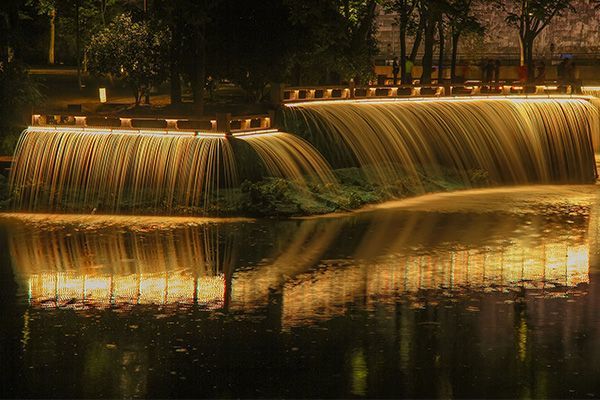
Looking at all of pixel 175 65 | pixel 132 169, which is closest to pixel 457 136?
pixel 175 65

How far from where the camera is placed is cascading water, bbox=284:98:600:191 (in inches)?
1271

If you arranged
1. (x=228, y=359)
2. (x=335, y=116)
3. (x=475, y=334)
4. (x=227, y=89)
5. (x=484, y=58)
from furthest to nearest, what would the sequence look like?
(x=484, y=58)
(x=227, y=89)
(x=335, y=116)
(x=475, y=334)
(x=228, y=359)

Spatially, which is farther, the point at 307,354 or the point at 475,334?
the point at 475,334

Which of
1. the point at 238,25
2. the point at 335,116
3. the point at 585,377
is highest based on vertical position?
the point at 238,25

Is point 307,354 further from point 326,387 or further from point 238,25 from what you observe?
point 238,25

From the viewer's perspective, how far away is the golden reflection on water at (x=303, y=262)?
66.2ft

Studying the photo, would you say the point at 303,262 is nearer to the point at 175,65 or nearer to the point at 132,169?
the point at 132,169

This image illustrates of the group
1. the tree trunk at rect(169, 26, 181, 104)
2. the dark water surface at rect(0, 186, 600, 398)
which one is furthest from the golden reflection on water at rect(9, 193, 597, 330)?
the tree trunk at rect(169, 26, 181, 104)

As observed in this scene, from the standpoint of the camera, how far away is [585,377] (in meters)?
15.9

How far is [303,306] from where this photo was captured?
63.9 feet

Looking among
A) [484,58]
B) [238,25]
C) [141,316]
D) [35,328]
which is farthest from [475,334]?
[484,58]

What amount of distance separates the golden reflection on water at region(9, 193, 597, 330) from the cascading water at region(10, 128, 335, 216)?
190 cm

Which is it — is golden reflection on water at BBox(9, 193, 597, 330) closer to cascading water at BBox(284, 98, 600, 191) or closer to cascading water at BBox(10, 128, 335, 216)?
cascading water at BBox(10, 128, 335, 216)

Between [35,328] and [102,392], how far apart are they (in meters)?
3.33
